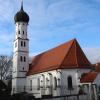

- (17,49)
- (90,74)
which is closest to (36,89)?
(17,49)

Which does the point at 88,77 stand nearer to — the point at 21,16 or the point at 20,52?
the point at 20,52

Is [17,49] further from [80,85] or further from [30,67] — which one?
[80,85]

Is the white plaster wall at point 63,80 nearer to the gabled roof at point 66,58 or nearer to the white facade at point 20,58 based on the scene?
the gabled roof at point 66,58

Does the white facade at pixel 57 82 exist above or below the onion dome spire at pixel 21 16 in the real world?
below

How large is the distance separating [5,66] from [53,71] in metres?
23.7

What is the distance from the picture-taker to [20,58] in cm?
4984

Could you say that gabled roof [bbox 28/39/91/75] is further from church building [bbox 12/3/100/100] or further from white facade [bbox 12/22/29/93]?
white facade [bbox 12/22/29/93]

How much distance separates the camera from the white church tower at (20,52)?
49.0m

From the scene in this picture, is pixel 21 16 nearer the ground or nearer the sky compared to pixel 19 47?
nearer the sky

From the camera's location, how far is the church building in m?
35.5

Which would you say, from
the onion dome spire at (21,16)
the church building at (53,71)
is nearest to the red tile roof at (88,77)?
the church building at (53,71)

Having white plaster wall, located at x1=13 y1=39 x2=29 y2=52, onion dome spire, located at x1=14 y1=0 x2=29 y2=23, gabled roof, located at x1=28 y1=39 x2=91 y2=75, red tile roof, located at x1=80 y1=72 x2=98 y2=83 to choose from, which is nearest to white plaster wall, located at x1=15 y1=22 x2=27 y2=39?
onion dome spire, located at x1=14 y1=0 x2=29 y2=23

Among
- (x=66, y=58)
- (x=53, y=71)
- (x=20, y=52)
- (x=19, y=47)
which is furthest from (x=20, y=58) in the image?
(x=66, y=58)

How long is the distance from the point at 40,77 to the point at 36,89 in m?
2.93
